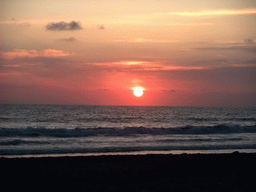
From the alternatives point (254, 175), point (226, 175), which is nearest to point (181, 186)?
point (226, 175)

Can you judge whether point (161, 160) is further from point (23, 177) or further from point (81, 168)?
point (23, 177)

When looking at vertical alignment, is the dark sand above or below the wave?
below

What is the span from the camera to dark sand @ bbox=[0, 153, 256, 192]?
32.3 ft

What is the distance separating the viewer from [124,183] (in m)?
10.2

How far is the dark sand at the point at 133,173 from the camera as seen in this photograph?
32.3 ft

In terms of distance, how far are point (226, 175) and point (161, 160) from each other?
409 centimetres

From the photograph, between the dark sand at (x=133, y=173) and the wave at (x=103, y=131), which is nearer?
the dark sand at (x=133, y=173)

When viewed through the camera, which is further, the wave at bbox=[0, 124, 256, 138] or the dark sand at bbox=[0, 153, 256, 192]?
the wave at bbox=[0, 124, 256, 138]

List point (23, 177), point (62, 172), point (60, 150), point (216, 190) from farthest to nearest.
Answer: point (60, 150), point (62, 172), point (23, 177), point (216, 190)

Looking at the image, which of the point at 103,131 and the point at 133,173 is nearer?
the point at 133,173

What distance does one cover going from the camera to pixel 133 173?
12.0 metres

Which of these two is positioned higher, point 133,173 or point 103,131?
point 103,131

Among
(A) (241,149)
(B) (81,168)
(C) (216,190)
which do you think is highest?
(A) (241,149)

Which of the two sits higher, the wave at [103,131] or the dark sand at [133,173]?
the wave at [103,131]
